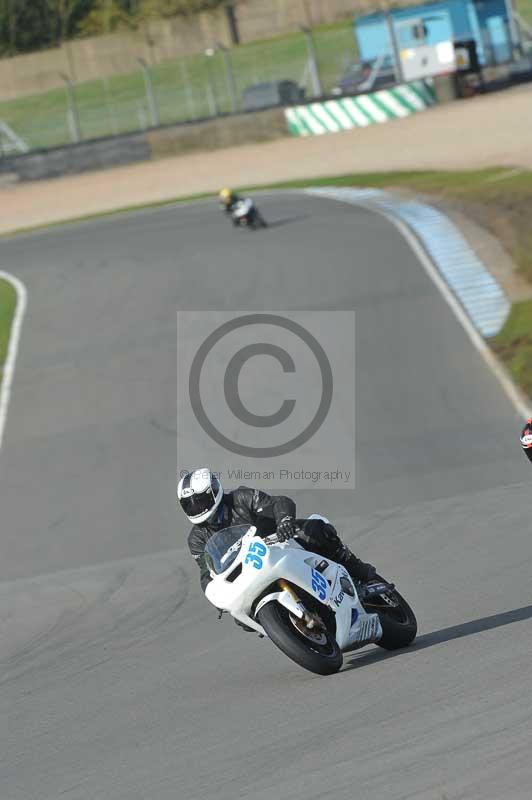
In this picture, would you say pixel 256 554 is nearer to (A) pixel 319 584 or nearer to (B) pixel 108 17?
(A) pixel 319 584

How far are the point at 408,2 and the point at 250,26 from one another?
26.7 ft

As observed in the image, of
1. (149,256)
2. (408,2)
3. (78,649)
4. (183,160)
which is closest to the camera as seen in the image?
(78,649)

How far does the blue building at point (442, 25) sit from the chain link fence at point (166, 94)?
0.82 meters

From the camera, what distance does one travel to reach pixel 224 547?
22.1 feet

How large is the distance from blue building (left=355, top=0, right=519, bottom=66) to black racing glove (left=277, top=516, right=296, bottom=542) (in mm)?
43078

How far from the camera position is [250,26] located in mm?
65125

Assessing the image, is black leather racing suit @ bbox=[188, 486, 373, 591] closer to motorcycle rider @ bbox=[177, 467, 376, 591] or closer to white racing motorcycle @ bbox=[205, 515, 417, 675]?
motorcycle rider @ bbox=[177, 467, 376, 591]

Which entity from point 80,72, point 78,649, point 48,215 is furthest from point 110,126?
point 78,649

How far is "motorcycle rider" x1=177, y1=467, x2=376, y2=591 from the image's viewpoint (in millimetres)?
6953

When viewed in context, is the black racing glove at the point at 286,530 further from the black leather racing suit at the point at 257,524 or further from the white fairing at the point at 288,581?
the black leather racing suit at the point at 257,524

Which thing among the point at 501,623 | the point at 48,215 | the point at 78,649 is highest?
the point at 501,623

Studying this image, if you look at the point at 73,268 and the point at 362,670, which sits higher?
the point at 362,670

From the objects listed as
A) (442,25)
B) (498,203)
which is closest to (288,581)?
(498,203)

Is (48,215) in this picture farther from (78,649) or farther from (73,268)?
(78,649)
